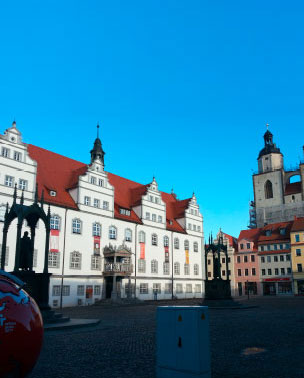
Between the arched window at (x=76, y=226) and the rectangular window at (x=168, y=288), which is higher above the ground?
the arched window at (x=76, y=226)

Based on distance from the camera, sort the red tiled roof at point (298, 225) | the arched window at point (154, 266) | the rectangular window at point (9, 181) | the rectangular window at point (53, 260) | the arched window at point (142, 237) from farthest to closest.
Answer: the red tiled roof at point (298, 225), the arched window at point (154, 266), the arched window at point (142, 237), the rectangular window at point (53, 260), the rectangular window at point (9, 181)

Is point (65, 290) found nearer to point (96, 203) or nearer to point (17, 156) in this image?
point (96, 203)

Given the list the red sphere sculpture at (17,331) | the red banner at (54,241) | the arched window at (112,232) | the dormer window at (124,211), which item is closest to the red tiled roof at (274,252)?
the dormer window at (124,211)

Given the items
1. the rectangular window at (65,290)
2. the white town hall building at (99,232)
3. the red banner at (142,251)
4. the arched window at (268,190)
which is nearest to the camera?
the white town hall building at (99,232)

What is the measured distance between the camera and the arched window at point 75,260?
36.1 m

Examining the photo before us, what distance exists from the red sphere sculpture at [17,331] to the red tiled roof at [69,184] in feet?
102

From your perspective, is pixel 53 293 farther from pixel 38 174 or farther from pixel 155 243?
pixel 155 243

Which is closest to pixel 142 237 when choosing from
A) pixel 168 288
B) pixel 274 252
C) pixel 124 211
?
pixel 124 211

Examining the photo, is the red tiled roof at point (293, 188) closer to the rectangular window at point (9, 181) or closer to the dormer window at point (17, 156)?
the dormer window at point (17, 156)

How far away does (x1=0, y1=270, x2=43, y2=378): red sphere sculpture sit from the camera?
4.17 m

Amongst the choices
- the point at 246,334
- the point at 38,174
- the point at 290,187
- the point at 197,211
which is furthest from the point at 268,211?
the point at 246,334

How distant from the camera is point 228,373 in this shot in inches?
285

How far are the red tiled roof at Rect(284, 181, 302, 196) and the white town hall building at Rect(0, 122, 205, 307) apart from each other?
29453 mm

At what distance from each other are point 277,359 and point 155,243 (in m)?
38.9
